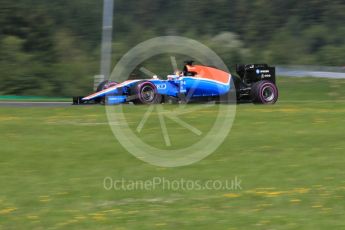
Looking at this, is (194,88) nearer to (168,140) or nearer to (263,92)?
(263,92)

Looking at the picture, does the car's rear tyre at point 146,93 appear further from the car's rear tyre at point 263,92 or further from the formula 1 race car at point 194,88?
the car's rear tyre at point 263,92

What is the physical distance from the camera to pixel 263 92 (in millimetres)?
22562

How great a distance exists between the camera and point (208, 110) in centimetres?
1958

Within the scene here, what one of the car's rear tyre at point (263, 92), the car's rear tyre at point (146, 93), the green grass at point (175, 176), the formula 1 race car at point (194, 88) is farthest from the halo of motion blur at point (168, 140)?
the car's rear tyre at point (263, 92)

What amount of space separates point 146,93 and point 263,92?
13.5 feet

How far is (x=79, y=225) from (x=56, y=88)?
134 feet

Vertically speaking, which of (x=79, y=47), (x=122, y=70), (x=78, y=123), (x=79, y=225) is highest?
(x=79, y=47)

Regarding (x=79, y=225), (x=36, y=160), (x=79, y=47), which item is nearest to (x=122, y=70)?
(x=36, y=160)

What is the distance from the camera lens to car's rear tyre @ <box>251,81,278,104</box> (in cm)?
2244

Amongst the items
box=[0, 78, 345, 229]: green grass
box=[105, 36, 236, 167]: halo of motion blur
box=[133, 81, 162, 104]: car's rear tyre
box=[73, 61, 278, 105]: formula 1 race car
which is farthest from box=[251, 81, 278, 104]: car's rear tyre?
box=[0, 78, 345, 229]: green grass

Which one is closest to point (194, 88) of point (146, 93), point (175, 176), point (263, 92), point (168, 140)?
point (146, 93)

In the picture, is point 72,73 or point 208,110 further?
point 72,73

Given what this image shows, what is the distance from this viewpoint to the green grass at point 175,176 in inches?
347

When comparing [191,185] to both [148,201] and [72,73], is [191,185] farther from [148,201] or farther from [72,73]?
[72,73]
